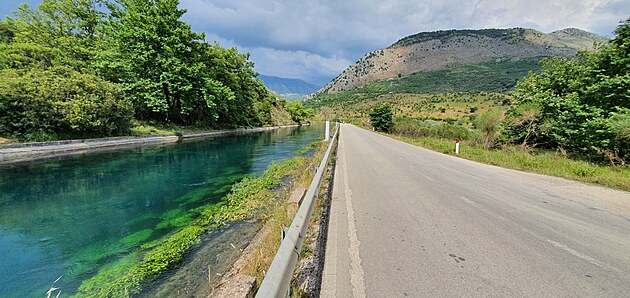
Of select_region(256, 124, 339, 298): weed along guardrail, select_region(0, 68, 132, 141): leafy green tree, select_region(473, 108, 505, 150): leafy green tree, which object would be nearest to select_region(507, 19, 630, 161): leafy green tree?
select_region(473, 108, 505, 150): leafy green tree

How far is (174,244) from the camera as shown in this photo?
4.65m

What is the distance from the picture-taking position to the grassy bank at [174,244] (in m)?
3.50

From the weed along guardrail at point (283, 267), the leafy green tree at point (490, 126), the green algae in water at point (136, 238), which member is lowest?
the green algae in water at point (136, 238)

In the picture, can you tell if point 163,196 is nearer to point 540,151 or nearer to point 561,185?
point 561,185

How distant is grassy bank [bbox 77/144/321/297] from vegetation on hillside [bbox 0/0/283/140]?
45.4 ft

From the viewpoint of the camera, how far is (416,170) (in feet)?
31.3

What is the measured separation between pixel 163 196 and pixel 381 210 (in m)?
6.81

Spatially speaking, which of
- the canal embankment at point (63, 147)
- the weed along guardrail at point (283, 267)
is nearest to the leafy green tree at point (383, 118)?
the canal embankment at point (63, 147)

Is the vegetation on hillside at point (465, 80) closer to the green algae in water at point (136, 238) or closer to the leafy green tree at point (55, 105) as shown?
the leafy green tree at point (55, 105)

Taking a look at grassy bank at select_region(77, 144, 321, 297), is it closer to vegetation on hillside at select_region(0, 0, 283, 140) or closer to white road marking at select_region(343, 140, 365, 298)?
white road marking at select_region(343, 140, 365, 298)

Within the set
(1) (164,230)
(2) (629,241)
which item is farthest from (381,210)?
(1) (164,230)

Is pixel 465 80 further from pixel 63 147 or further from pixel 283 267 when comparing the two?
pixel 283 267

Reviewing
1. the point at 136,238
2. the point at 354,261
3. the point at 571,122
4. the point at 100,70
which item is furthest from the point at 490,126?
the point at 100,70

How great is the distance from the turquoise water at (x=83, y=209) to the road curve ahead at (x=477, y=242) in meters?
4.09
